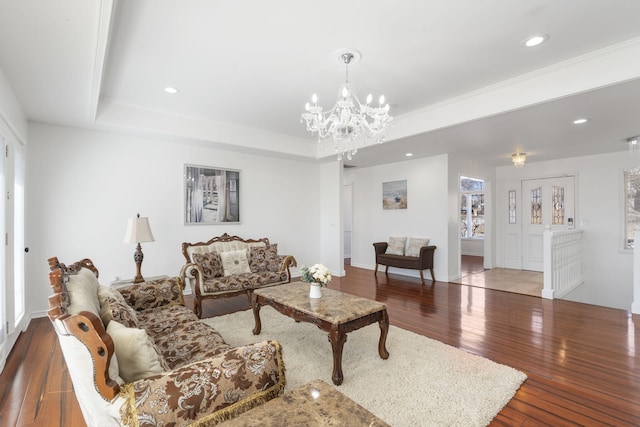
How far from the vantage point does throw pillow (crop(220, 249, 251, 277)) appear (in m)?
4.34

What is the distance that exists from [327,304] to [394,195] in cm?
449

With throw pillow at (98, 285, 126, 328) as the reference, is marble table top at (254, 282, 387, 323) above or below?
below

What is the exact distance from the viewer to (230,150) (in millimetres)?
5309

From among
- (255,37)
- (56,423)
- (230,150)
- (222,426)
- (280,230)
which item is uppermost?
(255,37)

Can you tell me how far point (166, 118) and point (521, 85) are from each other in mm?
4487

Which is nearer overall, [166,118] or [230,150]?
[166,118]

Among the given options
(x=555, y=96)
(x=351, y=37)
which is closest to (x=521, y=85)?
(x=555, y=96)

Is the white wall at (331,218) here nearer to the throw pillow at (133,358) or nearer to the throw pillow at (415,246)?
the throw pillow at (415,246)

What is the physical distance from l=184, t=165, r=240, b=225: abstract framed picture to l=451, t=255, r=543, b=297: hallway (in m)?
4.51

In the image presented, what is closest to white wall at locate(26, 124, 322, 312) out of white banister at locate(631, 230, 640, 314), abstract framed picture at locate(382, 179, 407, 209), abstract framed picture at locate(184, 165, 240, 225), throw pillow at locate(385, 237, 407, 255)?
abstract framed picture at locate(184, 165, 240, 225)

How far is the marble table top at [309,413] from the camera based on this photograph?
1106 mm

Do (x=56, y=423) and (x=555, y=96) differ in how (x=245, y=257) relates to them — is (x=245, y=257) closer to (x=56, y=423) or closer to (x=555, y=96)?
(x=56, y=423)

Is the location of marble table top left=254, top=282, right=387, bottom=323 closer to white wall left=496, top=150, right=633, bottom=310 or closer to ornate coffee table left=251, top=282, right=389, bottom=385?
ornate coffee table left=251, top=282, right=389, bottom=385

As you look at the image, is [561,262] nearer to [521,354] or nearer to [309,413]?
[521,354]
